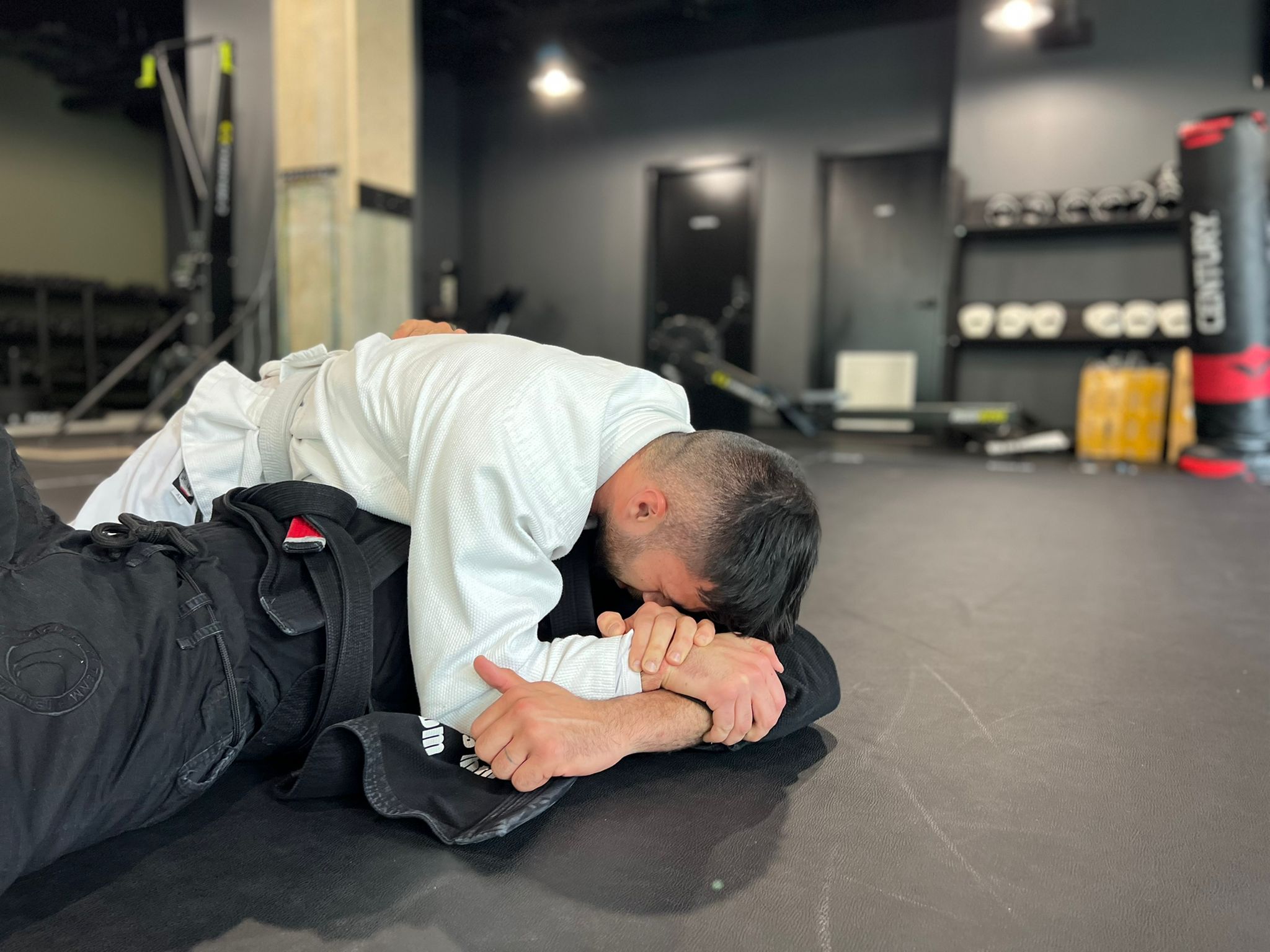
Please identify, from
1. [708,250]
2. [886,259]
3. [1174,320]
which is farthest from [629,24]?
[1174,320]

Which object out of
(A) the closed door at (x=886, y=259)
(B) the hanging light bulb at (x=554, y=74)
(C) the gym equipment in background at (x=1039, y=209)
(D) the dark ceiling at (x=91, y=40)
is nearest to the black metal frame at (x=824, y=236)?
(A) the closed door at (x=886, y=259)

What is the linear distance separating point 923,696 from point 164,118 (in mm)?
9814

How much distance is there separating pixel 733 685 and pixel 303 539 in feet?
1.76

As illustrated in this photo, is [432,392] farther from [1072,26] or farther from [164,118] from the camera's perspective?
[164,118]

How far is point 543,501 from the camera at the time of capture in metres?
0.99

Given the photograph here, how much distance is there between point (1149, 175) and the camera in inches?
221

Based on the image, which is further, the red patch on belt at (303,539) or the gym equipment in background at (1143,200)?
the gym equipment in background at (1143,200)

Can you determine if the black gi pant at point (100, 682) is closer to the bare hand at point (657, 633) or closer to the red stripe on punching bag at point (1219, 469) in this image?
the bare hand at point (657, 633)

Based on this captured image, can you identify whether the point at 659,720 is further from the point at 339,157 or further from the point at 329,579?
the point at 339,157

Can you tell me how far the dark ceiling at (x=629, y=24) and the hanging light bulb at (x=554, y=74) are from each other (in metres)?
0.19

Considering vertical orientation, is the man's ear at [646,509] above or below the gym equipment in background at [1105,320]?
below

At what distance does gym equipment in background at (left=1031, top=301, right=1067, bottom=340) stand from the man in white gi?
518cm

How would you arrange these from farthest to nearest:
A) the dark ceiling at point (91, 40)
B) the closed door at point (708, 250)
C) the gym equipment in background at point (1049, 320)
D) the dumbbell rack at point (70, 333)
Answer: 1. the closed door at point (708, 250)
2. the dumbbell rack at point (70, 333)
3. the dark ceiling at point (91, 40)
4. the gym equipment in background at point (1049, 320)

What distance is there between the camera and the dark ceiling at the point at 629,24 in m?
6.52
